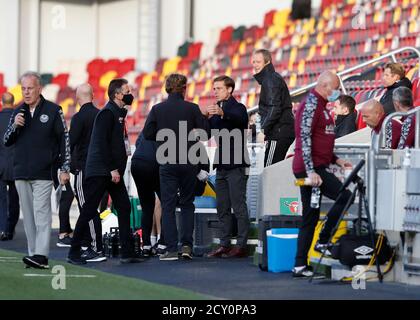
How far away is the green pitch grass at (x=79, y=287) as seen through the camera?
797 centimetres

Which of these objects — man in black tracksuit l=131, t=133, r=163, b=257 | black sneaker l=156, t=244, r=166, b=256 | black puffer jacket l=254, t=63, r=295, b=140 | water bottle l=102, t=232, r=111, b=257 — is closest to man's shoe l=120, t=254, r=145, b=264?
black sneaker l=156, t=244, r=166, b=256

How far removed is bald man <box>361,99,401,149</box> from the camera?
1005 centimetres

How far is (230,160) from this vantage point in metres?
11.4

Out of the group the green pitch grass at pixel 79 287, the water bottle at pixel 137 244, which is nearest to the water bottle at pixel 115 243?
the water bottle at pixel 137 244

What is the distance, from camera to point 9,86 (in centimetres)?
3725

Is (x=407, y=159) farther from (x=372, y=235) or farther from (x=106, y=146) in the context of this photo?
(x=106, y=146)

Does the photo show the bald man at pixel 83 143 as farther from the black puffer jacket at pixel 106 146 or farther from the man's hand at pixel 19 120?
the man's hand at pixel 19 120

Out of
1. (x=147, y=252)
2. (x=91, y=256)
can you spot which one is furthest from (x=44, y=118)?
(x=147, y=252)

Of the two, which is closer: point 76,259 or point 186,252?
point 76,259

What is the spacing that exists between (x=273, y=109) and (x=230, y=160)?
664mm

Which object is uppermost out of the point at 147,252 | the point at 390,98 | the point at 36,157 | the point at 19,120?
the point at 390,98

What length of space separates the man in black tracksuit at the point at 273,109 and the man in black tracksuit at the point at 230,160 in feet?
0.99

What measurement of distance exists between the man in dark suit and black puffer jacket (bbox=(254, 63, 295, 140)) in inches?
153
